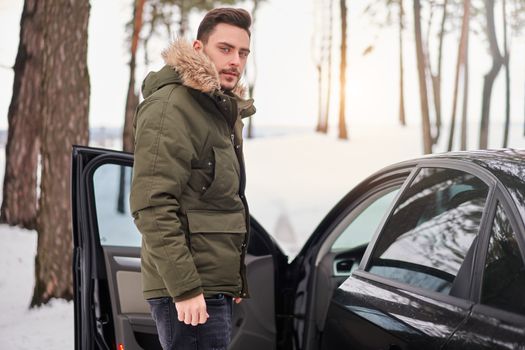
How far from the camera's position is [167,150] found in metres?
2.29

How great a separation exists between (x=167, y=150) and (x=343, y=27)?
23.1 metres

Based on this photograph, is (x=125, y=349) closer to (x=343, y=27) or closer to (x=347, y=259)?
(x=347, y=259)

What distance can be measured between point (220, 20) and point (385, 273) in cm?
115

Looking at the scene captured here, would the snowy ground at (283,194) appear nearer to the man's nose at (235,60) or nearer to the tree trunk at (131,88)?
the tree trunk at (131,88)

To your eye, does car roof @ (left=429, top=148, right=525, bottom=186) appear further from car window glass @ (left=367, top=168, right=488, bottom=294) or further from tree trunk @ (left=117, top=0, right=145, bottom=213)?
tree trunk @ (left=117, top=0, right=145, bottom=213)

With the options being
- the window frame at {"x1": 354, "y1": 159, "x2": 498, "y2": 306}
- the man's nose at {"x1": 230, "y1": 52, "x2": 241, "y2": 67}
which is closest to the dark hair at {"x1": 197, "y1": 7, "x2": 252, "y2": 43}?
the man's nose at {"x1": 230, "y1": 52, "x2": 241, "y2": 67}


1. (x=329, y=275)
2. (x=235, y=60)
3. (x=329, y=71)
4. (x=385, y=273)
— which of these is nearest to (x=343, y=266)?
(x=329, y=275)

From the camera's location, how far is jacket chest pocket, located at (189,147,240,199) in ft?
7.79

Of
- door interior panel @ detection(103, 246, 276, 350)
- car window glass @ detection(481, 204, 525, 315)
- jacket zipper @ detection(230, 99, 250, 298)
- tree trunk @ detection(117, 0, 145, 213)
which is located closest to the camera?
car window glass @ detection(481, 204, 525, 315)

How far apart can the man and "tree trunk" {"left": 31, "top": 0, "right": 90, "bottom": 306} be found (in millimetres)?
4681

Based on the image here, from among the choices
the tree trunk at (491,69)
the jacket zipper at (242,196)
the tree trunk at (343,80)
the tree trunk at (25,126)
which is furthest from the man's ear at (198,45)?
the tree trunk at (343,80)

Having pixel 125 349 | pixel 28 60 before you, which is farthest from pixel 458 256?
pixel 28 60

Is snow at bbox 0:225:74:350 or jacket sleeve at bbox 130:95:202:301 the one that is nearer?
jacket sleeve at bbox 130:95:202:301

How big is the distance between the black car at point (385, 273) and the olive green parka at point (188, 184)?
0.60 m
